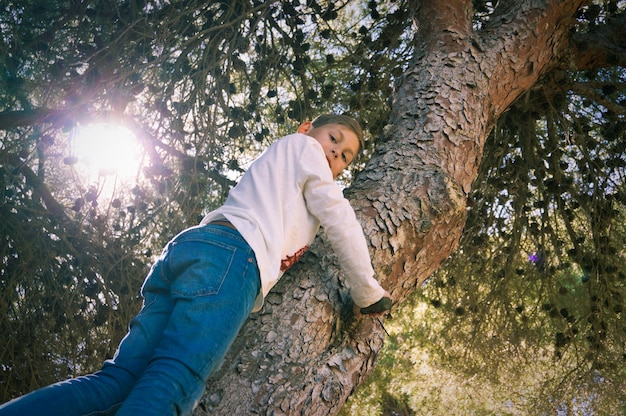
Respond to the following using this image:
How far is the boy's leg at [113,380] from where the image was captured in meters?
1.16

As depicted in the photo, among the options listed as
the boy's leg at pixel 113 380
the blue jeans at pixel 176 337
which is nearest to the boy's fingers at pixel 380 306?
the blue jeans at pixel 176 337

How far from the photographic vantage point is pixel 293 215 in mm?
1576

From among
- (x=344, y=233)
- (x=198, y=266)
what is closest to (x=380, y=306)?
(x=344, y=233)

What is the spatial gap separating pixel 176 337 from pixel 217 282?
16cm

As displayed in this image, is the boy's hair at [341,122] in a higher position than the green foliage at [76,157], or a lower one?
lower

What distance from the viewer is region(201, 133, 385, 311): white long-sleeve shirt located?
4.82ft

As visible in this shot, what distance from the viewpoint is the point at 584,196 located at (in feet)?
12.0

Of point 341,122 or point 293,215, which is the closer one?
point 293,215

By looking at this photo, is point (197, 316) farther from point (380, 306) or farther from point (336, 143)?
point (336, 143)

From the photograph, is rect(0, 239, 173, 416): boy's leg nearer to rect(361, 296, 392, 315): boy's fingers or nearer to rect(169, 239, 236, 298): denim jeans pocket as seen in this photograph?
rect(169, 239, 236, 298): denim jeans pocket

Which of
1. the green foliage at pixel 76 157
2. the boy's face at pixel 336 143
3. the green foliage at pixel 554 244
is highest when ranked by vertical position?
the green foliage at pixel 76 157

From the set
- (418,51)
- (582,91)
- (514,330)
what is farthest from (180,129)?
(514,330)

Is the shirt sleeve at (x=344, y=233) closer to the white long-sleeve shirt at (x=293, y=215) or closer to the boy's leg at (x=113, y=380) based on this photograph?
the white long-sleeve shirt at (x=293, y=215)

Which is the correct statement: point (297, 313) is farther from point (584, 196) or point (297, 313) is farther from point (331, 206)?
point (584, 196)
